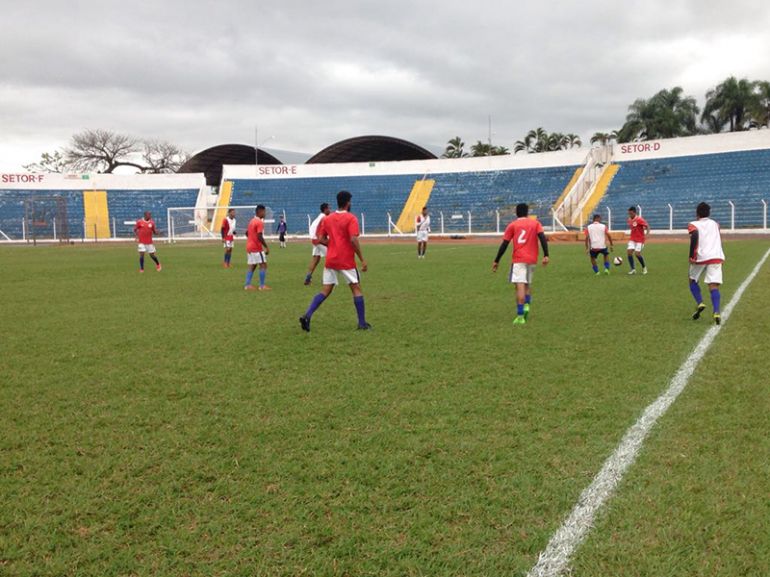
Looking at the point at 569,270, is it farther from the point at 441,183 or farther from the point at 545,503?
the point at 441,183

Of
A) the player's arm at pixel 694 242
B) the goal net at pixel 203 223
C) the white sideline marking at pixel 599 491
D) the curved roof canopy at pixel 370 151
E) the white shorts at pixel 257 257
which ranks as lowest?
the white sideline marking at pixel 599 491

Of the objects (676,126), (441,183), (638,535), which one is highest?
(676,126)

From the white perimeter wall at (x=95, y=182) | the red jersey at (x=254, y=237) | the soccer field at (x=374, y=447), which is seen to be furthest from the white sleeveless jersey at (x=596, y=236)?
the white perimeter wall at (x=95, y=182)

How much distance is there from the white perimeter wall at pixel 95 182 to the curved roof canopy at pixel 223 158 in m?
9.70

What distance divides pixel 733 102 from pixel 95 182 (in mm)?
53336

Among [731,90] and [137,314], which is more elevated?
[731,90]

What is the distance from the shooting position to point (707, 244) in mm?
8711

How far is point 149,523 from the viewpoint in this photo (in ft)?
10.7

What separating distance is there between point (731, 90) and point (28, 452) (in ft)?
199

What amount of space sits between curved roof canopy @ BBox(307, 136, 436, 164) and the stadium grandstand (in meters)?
0.31

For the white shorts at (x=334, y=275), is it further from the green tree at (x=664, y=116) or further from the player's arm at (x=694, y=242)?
the green tree at (x=664, y=116)

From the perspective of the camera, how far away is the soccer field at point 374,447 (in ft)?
9.85

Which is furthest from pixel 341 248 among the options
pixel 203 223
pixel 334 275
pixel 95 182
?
pixel 95 182

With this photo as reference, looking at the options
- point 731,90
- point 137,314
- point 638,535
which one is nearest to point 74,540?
point 638,535
